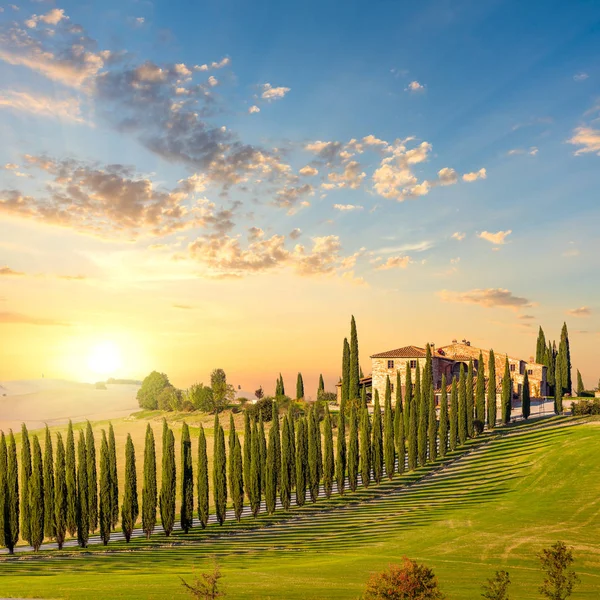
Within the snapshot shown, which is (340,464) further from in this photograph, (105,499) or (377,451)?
(105,499)

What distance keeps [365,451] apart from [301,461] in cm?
784

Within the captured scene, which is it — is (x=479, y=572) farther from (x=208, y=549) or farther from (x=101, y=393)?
(x=101, y=393)

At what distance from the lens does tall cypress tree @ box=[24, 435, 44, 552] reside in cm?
5022

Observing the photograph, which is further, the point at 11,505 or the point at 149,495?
the point at 149,495

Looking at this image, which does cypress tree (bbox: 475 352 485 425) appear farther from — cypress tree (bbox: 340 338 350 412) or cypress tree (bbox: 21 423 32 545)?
cypress tree (bbox: 21 423 32 545)

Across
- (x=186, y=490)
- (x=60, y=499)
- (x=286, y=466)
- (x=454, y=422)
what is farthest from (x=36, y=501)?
(x=454, y=422)

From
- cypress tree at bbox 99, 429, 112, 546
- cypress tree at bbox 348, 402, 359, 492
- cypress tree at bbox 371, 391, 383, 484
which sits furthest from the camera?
cypress tree at bbox 371, 391, 383, 484

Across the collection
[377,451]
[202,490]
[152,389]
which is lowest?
[202,490]

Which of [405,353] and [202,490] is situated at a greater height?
[405,353]

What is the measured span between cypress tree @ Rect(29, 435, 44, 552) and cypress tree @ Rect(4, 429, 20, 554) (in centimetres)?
124

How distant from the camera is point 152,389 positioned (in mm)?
158875

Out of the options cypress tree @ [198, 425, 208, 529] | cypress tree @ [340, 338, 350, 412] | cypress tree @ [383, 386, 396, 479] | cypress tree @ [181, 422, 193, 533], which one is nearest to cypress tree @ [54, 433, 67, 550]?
cypress tree @ [181, 422, 193, 533]

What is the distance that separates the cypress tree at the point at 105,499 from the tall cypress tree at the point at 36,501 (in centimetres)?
461

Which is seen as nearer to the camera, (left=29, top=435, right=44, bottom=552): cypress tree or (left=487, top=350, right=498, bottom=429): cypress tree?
(left=29, top=435, right=44, bottom=552): cypress tree
